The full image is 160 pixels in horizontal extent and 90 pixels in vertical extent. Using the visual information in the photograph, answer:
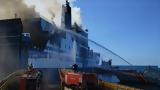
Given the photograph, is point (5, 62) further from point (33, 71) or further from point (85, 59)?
point (85, 59)

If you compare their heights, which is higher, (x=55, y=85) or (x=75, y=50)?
(x=75, y=50)

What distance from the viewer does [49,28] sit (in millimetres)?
88188

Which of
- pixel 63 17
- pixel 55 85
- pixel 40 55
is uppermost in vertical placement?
pixel 63 17

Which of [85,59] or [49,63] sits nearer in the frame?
[49,63]

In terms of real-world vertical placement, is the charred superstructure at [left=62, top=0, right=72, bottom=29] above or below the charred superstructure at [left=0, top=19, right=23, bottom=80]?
above

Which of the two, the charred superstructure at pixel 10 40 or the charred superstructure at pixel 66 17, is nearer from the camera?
the charred superstructure at pixel 10 40

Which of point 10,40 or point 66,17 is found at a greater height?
point 66,17

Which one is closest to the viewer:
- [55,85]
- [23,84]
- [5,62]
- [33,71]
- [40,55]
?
[23,84]

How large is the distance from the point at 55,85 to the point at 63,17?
75773 millimetres

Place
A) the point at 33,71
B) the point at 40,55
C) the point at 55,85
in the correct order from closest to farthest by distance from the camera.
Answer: the point at 33,71 < the point at 55,85 < the point at 40,55

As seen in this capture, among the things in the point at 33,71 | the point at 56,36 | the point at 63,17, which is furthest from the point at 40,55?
the point at 33,71

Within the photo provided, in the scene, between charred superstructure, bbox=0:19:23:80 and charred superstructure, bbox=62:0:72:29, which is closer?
charred superstructure, bbox=0:19:23:80

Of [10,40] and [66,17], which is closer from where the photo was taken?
[10,40]

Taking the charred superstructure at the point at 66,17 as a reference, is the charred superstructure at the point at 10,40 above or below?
below
